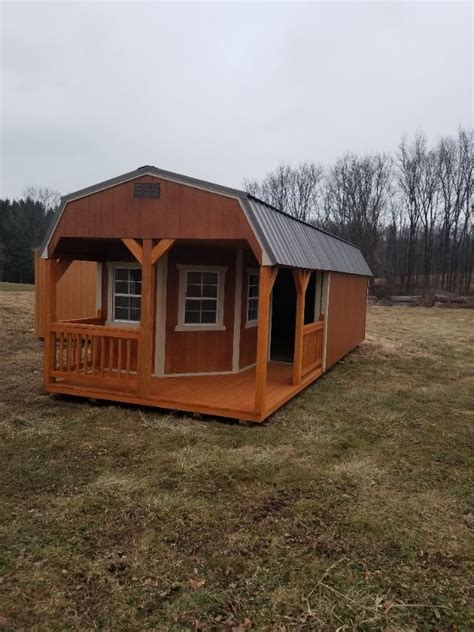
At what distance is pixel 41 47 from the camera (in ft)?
35.2

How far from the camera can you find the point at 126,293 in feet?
26.2

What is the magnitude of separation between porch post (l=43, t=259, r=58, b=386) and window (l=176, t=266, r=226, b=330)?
74.7 inches

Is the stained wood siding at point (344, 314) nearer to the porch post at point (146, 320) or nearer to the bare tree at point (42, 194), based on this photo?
the porch post at point (146, 320)

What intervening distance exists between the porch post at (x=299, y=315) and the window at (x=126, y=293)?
269cm

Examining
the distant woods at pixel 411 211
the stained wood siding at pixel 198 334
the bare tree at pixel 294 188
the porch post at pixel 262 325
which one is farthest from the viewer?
the bare tree at pixel 294 188

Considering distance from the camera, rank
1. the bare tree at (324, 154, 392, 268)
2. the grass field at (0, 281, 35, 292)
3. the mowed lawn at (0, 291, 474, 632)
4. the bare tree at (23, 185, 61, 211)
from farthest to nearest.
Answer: the bare tree at (23, 185, 61, 211), the bare tree at (324, 154, 392, 268), the grass field at (0, 281, 35, 292), the mowed lawn at (0, 291, 474, 632)

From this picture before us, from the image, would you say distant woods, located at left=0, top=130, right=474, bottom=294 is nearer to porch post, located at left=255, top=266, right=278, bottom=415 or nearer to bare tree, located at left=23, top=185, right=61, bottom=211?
bare tree, located at left=23, top=185, right=61, bottom=211

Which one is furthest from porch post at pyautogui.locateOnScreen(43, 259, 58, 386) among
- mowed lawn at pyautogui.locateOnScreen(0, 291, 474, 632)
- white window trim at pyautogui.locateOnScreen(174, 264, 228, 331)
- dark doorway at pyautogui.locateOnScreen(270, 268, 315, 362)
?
dark doorway at pyautogui.locateOnScreen(270, 268, 315, 362)

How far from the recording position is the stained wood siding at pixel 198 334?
761 centimetres

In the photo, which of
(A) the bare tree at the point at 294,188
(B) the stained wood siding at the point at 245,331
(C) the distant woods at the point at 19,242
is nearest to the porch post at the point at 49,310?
(B) the stained wood siding at the point at 245,331

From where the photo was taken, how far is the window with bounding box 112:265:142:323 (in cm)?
792

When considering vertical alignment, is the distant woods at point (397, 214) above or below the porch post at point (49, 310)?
above

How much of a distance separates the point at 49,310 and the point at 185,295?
2.07 m

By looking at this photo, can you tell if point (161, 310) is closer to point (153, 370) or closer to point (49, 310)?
point (153, 370)
